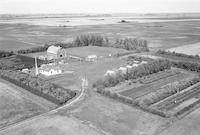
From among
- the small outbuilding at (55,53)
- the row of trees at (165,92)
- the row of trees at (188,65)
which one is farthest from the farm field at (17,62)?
the row of trees at (188,65)

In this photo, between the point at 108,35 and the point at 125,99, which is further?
the point at 108,35

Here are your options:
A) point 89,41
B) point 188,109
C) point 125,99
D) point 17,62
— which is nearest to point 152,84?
point 125,99

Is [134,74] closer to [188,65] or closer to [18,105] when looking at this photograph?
[188,65]

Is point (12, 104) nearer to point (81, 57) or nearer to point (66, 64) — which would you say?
point (66, 64)

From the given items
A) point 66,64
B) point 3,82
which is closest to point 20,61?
point 66,64

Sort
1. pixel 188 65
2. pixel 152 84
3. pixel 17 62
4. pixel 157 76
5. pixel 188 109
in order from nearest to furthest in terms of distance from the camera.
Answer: pixel 188 109
pixel 152 84
pixel 157 76
pixel 188 65
pixel 17 62

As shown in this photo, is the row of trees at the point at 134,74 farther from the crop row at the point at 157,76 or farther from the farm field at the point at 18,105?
the farm field at the point at 18,105
